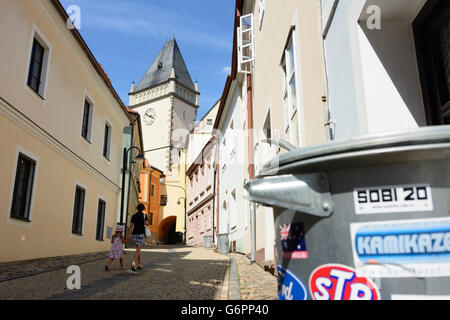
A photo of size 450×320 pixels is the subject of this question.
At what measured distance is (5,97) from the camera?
26.6 feet

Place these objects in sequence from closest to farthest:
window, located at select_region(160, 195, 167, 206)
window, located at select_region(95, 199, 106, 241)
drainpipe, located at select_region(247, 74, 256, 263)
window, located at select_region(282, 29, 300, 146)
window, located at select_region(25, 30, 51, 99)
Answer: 1. window, located at select_region(282, 29, 300, 146)
2. window, located at select_region(25, 30, 51, 99)
3. drainpipe, located at select_region(247, 74, 256, 263)
4. window, located at select_region(95, 199, 106, 241)
5. window, located at select_region(160, 195, 167, 206)

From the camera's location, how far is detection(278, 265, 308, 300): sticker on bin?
1.45 metres

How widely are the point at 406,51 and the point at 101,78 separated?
12.6 m

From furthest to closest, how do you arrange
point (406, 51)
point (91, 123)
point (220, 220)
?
point (220, 220) → point (91, 123) → point (406, 51)

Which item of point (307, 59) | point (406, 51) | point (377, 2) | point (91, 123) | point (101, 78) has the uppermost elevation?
point (101, 78)

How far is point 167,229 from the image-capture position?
4969 centimetres

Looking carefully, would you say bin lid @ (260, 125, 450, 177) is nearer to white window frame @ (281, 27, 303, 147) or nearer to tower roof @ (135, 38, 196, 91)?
white window frame @ (281, 27, 303, 147)

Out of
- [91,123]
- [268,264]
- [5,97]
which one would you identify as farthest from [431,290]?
[91,123]

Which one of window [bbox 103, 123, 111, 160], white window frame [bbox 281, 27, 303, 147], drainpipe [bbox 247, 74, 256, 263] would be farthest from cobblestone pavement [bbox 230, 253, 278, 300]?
window [bbox 103, 123, 111, 160]

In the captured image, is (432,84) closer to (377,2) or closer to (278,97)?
(377,2)

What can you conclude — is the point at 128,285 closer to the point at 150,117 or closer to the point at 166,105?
the point at 166,105

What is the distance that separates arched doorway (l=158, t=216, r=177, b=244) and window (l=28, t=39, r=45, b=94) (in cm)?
3704

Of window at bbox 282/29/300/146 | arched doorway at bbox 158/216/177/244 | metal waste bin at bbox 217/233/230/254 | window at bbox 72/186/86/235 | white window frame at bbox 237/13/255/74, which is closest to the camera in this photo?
window at bbox 282/29/300/146

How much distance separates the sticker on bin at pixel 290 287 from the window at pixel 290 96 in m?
4.57
